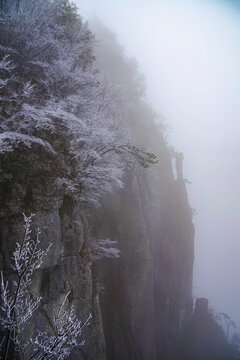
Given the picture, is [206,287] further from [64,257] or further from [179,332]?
[64,257]

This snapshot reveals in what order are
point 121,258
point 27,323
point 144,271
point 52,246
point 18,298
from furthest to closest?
point 121,258 < point 144,271 < point 52,246 < point 27,323 < point 18,298

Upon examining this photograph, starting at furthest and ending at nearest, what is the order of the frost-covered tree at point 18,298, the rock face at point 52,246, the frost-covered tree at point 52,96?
1. the frost-covered tree at point 52,96
2. the rock face at point 52,246
3. the frost-covered tree at point 18,298

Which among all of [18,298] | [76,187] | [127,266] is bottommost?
[18,298]

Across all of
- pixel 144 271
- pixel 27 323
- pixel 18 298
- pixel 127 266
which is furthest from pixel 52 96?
pixel 144 271

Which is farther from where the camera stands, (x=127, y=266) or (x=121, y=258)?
(x=121, y=258)

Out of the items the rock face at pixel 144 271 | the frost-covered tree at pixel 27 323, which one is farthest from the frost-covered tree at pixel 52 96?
the rock face at pixel 144 271

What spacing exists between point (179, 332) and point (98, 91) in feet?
84.7

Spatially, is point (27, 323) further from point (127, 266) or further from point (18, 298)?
point (127, 266)

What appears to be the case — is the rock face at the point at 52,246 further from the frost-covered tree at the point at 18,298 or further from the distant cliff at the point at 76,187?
the frost-covered tree at the point at 18,298

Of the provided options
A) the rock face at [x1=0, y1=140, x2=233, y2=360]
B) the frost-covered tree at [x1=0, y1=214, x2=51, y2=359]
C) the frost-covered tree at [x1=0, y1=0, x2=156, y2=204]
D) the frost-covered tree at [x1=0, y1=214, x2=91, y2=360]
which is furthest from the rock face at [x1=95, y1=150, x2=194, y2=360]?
the frost-covered tree at [x1=0, y1=214, x2=51, y2=359]

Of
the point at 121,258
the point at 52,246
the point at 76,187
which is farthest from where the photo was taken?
the point at 121,258

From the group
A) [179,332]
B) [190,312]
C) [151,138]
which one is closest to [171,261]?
[179,332]

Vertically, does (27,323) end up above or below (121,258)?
below

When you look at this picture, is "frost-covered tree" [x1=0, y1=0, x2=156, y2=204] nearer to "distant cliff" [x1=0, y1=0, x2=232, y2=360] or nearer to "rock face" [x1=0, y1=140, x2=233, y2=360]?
"distant cliff" [x1=0, y1=0, x2=232, y2=360]
